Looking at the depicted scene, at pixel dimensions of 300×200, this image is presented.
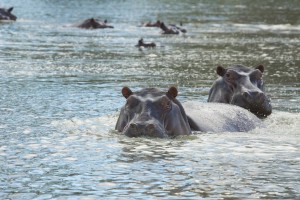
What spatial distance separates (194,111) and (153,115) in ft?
4.43

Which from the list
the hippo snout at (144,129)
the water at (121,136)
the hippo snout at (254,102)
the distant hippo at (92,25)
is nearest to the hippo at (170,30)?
the distant hippo at (92,25)

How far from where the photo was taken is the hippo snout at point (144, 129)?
1073 cm

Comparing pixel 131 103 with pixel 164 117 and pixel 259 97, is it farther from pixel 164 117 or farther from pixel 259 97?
pixel 259 97

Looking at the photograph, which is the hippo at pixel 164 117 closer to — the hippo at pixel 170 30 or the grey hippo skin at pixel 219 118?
the grey hippo skin at pixel 219 118

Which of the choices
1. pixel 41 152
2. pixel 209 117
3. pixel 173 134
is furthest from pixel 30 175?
pixel 209 117

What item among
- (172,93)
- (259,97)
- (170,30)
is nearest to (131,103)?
(172,93)

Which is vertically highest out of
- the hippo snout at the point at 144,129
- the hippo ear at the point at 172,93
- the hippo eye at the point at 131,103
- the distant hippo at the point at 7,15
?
the hippo ear at the point at 172,93

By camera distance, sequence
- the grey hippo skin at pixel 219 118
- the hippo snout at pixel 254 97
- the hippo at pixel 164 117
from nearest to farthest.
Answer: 1. the hippo at pixel 164 117
2. the grey hippo skin at pixel 219 118
3. the hippo snout at pixel 254 97

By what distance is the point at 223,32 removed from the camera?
123ft

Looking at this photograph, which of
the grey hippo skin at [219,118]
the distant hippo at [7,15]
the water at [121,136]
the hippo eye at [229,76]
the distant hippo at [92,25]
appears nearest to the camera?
the water at [121,136]

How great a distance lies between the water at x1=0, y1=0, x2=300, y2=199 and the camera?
8.73 m

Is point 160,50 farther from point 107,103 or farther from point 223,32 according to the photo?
point 107,103

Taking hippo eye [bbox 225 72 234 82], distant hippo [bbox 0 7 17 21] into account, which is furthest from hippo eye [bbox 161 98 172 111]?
distant hippo [bbox 0 7 17 21]

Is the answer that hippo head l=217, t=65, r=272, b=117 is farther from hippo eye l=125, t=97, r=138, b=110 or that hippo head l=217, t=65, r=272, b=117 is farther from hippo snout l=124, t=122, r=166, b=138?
hippo snout l=124, t=122, r=166, b=138
